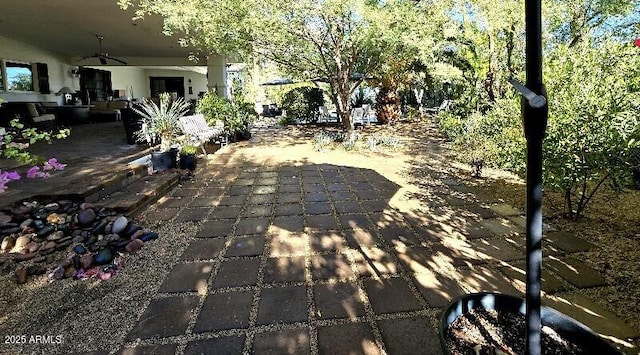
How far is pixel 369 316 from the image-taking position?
1.88 m

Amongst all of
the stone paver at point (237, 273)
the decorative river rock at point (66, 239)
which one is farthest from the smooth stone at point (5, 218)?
the stone paver at point (237, 273)

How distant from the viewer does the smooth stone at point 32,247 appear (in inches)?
104

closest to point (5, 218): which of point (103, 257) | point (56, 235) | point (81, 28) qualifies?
point (56, 235)

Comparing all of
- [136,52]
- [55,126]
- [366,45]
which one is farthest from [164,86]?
[366,45]

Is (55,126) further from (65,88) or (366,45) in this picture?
(366,45)

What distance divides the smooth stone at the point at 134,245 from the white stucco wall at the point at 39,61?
34.8ft

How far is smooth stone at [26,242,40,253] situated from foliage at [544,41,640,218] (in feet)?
13.3

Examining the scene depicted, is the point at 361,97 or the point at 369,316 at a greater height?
the point at 361,97

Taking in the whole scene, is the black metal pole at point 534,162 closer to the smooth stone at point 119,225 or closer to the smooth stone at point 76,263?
the smooth stone at point 76,263

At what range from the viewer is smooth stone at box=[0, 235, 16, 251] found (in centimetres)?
268

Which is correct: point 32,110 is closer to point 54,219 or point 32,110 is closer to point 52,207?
point 52,207

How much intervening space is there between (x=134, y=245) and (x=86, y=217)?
2.16ft

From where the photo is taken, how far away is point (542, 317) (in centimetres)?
128

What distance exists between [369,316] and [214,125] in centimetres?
683
